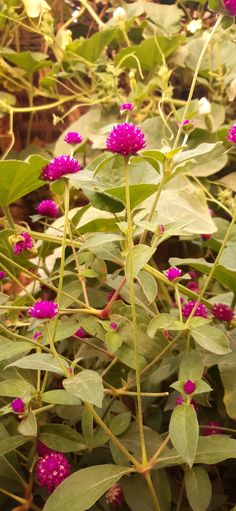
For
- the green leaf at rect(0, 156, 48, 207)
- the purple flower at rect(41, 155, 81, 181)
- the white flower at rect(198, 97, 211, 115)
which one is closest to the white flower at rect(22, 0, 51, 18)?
the white flower at rect(198, 97, 211, 115)

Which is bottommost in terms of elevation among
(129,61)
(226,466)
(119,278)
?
(226,466)

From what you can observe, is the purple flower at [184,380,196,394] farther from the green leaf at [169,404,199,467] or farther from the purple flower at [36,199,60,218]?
the purple flower at [36,199,60,218]

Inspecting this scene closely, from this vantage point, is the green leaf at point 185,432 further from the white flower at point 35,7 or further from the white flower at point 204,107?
the white flower at point 35,7

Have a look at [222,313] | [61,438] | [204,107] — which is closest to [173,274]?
[222,313]

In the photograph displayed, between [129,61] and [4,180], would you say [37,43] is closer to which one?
[129,61]

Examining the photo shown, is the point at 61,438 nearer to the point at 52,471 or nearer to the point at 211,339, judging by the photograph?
the point at 52,471

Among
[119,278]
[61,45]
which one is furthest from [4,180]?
[61,45]
